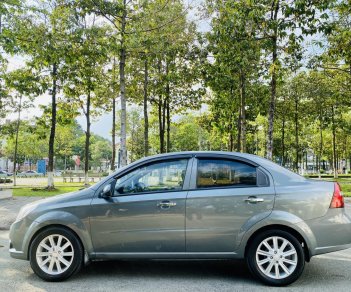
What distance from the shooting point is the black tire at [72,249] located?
521 centimetres

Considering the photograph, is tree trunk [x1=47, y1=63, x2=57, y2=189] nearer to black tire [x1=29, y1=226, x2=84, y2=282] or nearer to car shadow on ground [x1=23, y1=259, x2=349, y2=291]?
car shadow on ground [x1=23, y1=259, x2=349, y2=291]

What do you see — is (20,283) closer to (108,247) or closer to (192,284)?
(108,247)

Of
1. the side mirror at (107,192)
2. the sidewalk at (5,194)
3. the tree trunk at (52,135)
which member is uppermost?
the tree trunk at (52,135)

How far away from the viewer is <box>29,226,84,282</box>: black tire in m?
5.21

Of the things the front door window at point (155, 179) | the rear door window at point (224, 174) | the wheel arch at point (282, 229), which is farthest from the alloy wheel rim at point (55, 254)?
the wheel arch at point (282, 229)

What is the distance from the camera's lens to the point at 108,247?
17.1ft

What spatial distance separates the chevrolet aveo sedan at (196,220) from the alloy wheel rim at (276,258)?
0.04 ft

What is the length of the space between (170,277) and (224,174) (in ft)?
5.02

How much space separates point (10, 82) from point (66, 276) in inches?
719

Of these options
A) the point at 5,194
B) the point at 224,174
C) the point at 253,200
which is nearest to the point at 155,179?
the point at 224,174

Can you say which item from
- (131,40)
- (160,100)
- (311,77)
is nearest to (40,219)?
(131,40)

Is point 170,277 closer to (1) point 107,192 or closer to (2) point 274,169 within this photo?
(1) point 107,192

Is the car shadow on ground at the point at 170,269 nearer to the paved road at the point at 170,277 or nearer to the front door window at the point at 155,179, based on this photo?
the paved road at the point at 170,277

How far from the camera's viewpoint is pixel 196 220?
16.8ft
